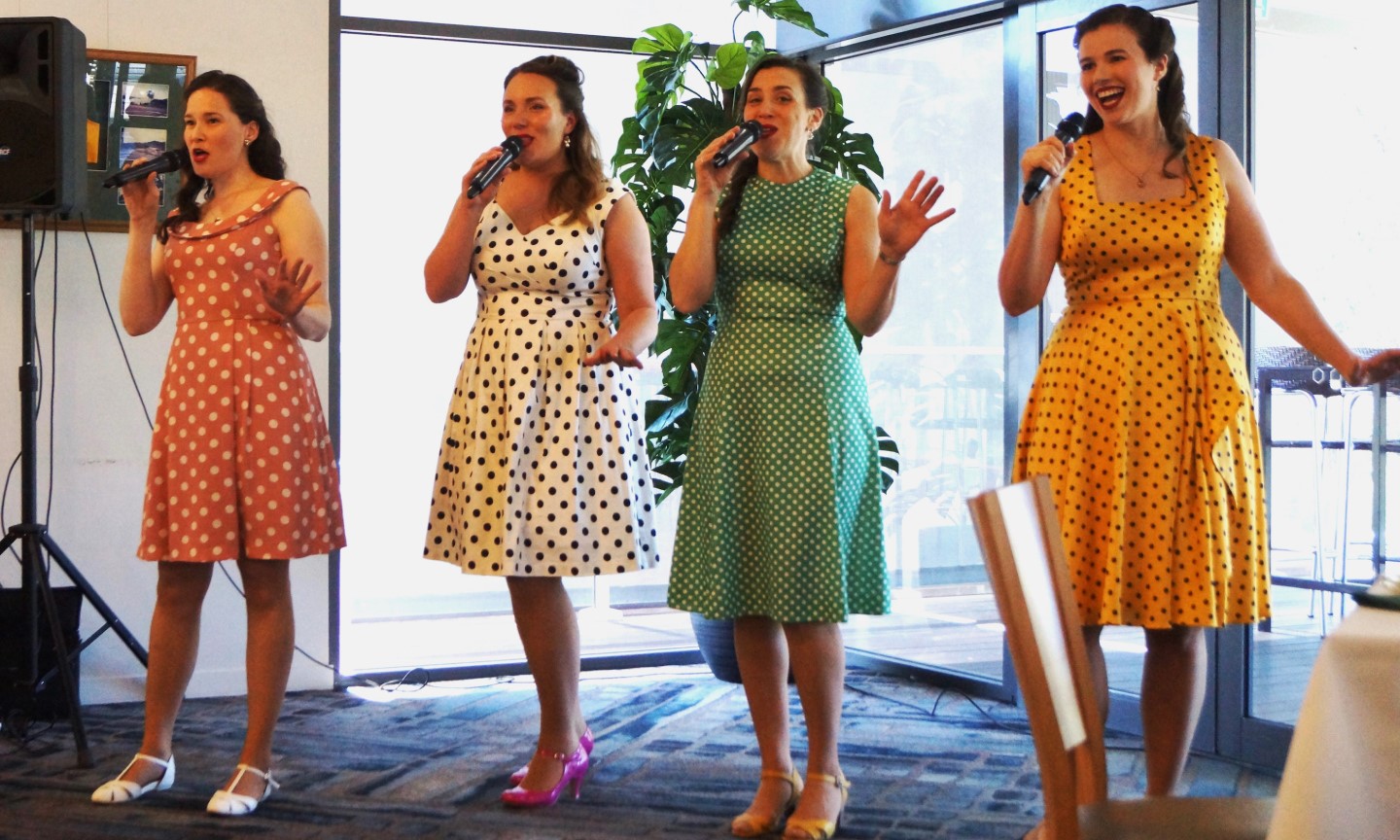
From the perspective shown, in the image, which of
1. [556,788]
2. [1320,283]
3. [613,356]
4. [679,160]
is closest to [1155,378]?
[613,356]

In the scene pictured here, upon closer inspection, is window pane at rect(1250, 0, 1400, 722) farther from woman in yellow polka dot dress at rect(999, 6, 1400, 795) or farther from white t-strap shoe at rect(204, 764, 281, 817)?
white t-strap shoe at rect(204, 764, 281, 817)

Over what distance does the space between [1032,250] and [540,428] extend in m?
1.00

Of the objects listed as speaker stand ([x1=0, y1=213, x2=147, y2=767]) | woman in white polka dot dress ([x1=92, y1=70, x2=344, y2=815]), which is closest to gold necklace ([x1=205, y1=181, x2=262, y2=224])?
woman in white polka dot dress ([x1=92, y1=70, x2=344, y2=815])

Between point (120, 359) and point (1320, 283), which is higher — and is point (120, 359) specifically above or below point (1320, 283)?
below

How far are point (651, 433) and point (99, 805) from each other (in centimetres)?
184

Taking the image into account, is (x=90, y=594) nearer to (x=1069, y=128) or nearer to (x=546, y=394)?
(x=546, y=394)

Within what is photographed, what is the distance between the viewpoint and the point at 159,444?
284 cm

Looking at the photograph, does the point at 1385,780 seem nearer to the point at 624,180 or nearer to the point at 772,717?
the point at 772,717

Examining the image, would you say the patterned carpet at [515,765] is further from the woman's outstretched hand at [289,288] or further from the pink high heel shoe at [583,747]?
the woman's outstretched hand at [289,288]

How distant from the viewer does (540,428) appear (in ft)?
9.02

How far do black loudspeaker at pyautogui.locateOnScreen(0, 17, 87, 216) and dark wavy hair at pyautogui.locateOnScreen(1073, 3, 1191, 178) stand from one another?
2305 mm

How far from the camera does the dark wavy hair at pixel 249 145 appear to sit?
2.86m

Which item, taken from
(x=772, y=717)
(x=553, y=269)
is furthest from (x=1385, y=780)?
(x=553, y=269)

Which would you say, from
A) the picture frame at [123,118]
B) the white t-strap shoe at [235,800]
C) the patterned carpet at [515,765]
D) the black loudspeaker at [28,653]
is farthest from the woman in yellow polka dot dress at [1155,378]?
the picture frame at [123,118]
